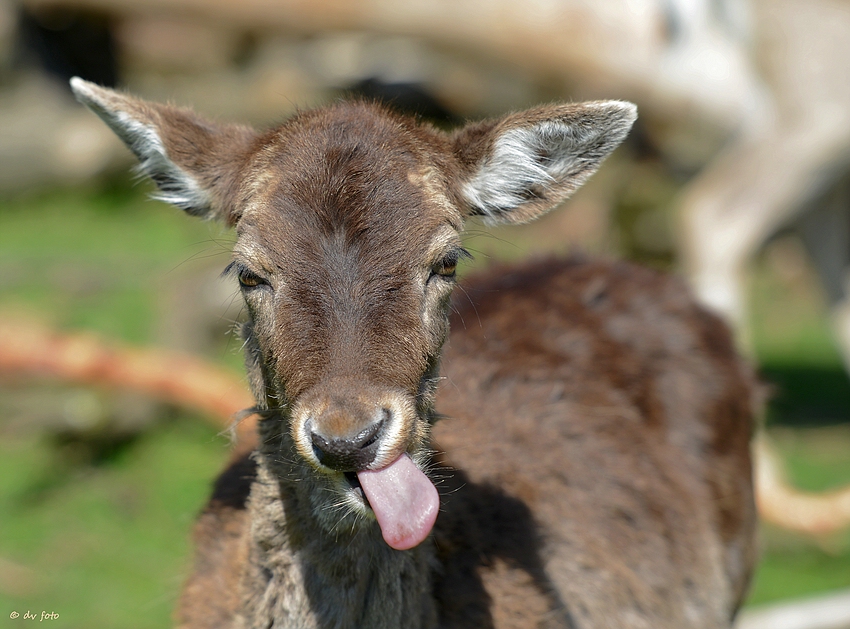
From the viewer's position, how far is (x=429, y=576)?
3.44 m

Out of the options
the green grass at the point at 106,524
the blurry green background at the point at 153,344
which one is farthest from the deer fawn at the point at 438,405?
the green grass at the point at 106,524

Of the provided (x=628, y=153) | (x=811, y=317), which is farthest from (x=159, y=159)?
(x=811, y=317)

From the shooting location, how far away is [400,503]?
9.36 ft

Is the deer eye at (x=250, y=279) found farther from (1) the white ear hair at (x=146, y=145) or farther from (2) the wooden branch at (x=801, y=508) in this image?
(2) the wooden branch at (x=801, y=508)

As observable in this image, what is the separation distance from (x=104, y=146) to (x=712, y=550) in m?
9.41

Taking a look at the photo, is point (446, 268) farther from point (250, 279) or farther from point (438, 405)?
point (438, 405)

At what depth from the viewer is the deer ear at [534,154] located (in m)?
3.40

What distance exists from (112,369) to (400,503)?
15.8ft

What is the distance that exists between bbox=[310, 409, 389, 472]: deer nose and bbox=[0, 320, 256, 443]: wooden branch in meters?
4.26

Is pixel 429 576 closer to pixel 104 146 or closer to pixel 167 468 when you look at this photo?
pixel 167 468

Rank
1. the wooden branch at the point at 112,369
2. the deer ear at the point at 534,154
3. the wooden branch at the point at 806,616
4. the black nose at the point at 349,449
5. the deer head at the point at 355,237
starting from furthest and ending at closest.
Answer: the wooden branch at the point at 112,369
the wooden branch at the point at 806,616
the deer ear at the point at 534,154
the deer head at the point at 355,237
the black nose at the point at 349,449

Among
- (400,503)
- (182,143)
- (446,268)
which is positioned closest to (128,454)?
(182,143)

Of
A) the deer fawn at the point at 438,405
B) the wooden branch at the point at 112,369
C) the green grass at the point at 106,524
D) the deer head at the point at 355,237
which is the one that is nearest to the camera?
the deer head at the point at 355,237

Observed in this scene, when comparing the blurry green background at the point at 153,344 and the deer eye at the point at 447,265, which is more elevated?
the blurry green background at the point at 153,344
